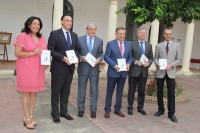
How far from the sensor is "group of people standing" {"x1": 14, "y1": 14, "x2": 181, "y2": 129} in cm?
A: 400

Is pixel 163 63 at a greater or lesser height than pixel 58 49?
lesser

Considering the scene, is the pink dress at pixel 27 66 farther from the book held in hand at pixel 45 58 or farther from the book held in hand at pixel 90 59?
the book held in hand at pixel 90 59

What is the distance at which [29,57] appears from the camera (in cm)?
397

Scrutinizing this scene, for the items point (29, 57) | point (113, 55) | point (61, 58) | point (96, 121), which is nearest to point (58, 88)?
point (61, 58)

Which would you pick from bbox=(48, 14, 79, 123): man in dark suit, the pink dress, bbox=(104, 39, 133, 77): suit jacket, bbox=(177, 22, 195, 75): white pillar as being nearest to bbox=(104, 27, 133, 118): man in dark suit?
bbox=(104, 39, 133, 77): suit jacket

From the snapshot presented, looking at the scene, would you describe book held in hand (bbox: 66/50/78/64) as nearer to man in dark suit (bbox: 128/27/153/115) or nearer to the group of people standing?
the group of people standing

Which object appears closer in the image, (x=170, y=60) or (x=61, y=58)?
(x=61, y=58)

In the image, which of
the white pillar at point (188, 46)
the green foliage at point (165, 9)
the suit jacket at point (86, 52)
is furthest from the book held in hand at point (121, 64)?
the white pillar at point (188, 46)

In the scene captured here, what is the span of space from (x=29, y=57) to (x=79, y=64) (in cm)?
123

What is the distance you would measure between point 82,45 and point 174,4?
8.86 feet

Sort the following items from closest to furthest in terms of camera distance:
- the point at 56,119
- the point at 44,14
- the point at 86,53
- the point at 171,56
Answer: the point at 56,119
the point at 86,53
the point at 171,56
the point at 44,14

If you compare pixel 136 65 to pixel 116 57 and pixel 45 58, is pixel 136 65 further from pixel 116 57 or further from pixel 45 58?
pixel 45 58

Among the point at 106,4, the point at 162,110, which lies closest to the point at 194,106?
the point at 162,110

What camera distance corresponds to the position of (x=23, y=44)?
3.91m
